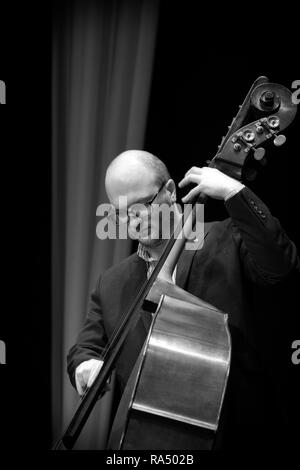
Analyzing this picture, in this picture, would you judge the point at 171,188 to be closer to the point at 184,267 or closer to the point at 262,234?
the point at 184,267

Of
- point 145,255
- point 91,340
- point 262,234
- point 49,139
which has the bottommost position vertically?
point 91,340

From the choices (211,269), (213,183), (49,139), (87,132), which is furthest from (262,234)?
(49,139)

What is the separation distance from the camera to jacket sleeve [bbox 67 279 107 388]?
1.58 m

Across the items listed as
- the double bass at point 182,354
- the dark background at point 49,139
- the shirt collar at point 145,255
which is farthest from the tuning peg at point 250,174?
the dark background at point 49,139

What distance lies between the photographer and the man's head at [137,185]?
5.06ft

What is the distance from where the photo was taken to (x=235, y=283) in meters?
1.43

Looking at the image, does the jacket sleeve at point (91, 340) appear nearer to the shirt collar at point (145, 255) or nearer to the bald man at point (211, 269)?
the bald man at point (211, 269)

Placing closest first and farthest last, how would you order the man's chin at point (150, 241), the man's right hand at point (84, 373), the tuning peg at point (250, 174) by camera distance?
the tuning peg at point (250, 174), the man's right hand at point (84, 373), the man's chin at point (150, 241)

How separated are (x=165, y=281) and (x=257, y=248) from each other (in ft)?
0.78

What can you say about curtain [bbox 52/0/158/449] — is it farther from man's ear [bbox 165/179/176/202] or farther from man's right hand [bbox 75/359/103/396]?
man's right hand [bbox 75/359/103/396]

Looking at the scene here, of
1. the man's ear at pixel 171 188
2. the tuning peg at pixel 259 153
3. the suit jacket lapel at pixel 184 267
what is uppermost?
the tuning peg at pixel 259 153

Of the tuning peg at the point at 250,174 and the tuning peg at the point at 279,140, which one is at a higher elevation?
the tuning peg at the point at 279,140

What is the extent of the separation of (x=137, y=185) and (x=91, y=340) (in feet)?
1.67

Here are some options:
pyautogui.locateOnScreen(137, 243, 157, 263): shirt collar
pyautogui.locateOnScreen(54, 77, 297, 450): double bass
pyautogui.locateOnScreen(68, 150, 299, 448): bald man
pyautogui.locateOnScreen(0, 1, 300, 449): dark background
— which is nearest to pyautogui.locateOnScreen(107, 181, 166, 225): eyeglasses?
pyautogui.locateOnScreen(68, 150, 299, 448): bald man
